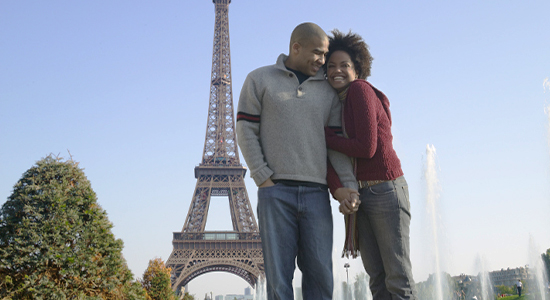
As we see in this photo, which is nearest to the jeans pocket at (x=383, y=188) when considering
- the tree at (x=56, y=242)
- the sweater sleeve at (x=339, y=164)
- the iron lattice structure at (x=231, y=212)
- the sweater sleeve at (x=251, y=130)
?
the sweater sleeve at (x=339, y=164)

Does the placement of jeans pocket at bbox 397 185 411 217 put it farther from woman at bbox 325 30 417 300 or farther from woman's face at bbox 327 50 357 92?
woman's face at bbox 327 50 357 92

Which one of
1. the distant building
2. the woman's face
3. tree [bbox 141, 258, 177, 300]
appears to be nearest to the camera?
the woman's face

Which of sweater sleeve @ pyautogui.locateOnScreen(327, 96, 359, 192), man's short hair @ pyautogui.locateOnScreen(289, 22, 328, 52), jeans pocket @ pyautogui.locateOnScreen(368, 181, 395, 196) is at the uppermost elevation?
man's short hair @ pyautogui.locateOnScreen(289, 22, 328, 52)

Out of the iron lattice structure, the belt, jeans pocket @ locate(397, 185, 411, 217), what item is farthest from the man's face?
the iron lattice structure

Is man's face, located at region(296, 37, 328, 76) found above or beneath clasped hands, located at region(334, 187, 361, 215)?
above

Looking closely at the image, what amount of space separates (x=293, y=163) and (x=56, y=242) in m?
3.72

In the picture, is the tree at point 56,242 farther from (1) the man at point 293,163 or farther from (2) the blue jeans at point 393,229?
(2) the blue jeans at point 393,229

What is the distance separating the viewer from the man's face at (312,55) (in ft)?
10.9

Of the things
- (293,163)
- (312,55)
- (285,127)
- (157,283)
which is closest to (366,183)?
(293,163)

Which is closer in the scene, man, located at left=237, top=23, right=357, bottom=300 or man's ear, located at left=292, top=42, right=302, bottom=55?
man, located at left=237, top=23, right=357, bottom=300

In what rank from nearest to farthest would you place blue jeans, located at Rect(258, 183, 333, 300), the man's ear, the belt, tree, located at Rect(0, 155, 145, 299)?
blue jeans, located at Rect(258, 183, 333, 300) → the belt → the man's ear → tree, located at Rect(0, 155, 145, 299)

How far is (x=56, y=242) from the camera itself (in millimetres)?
5664

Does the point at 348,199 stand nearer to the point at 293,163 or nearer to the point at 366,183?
the point at 366,183

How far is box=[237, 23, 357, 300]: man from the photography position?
3223mm
